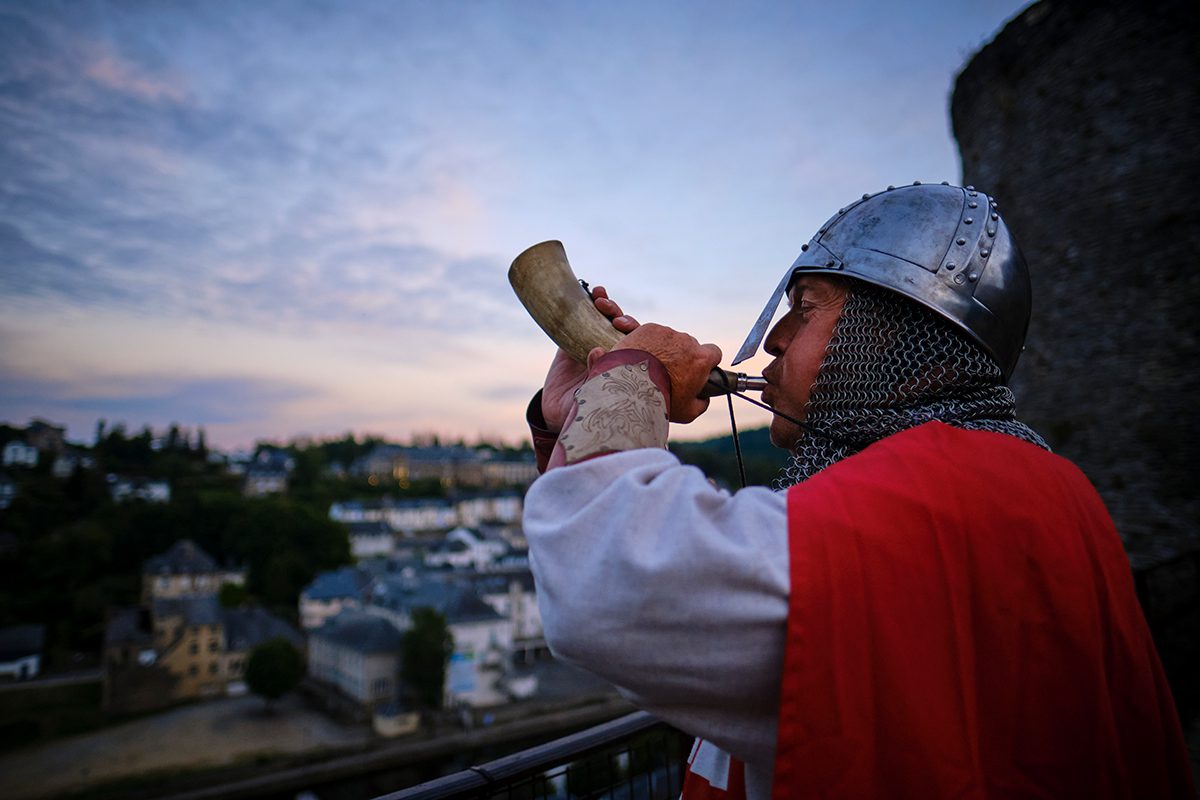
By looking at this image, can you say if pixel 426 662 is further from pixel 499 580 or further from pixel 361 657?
pixel 499 580

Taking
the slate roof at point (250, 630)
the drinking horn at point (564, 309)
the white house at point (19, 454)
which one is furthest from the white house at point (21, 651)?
the white house at point (19, 454)

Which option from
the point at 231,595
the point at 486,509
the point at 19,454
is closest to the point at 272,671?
the point at 231,595

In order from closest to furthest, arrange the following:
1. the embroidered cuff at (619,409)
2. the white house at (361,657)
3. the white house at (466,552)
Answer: the embroidered cuff at (619,409), the white house at (361,657), the white house at (466,552)

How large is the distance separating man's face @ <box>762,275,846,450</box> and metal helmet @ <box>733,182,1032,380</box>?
0.20 feet

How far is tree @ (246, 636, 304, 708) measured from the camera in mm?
38906

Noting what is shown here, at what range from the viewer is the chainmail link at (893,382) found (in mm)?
1492

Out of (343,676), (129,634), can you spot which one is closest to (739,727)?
(343,676)

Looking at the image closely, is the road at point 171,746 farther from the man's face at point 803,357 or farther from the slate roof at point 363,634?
the man's face at point 803,357

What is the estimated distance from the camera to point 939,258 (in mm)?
1628

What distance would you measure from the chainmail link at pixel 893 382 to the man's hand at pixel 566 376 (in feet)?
1.80

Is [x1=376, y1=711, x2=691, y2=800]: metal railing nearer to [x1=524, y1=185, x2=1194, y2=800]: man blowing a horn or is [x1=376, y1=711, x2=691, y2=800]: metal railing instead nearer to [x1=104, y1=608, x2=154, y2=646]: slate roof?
[x1=524, y1=185, x2=1194, y2=800]: man blowing a horn

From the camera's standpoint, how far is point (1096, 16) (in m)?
7.03

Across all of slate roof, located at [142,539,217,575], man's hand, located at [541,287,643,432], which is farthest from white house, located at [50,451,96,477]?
man's hand, located at [541,287,643,432]

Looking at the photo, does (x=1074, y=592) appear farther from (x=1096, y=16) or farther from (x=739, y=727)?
(x=1096, y=16)
